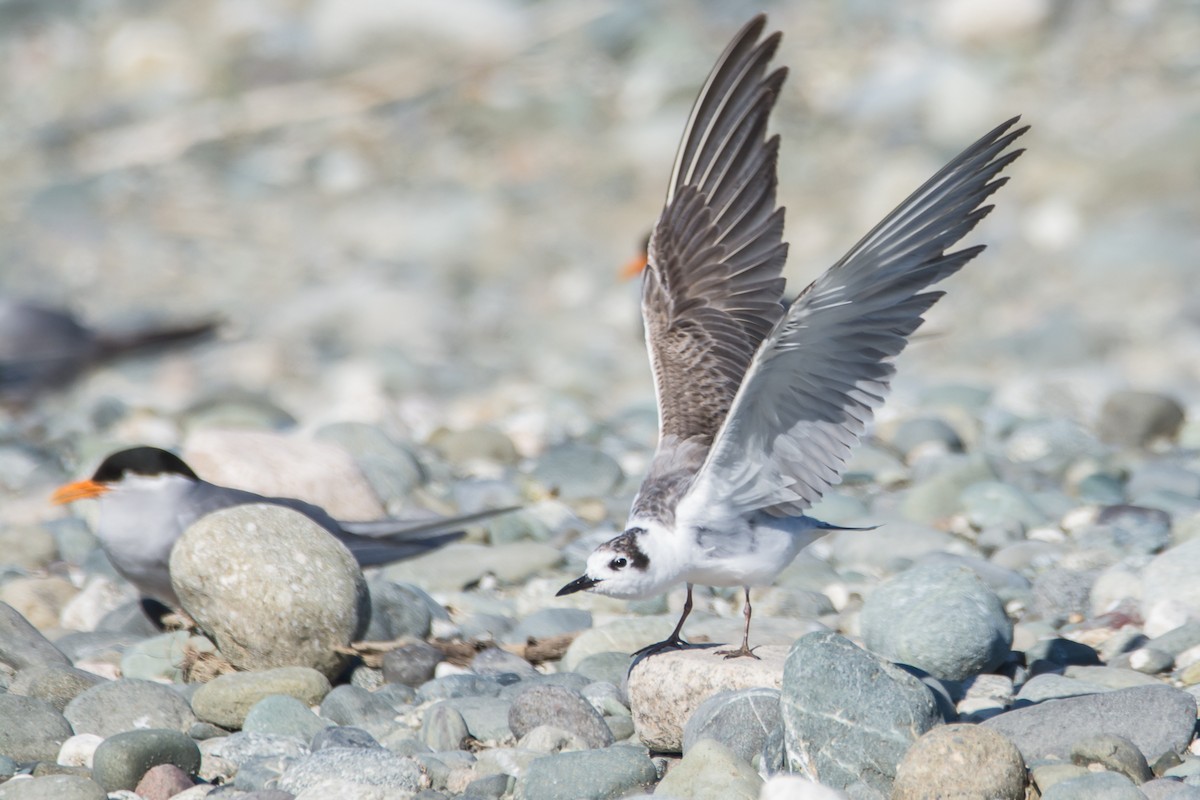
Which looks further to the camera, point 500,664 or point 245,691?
point 500,664

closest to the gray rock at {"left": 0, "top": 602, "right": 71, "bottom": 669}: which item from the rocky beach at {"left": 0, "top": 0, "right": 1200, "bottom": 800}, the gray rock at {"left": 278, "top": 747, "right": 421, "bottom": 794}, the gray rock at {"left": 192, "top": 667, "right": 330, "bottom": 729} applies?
the rocky beach at {"left": 0, "top": 0, "right": 1200, "bottom": 800}

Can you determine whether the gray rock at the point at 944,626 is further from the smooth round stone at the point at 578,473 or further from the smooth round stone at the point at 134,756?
the smooth round stone at the point at 578,473

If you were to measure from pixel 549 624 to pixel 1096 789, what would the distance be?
1.84m

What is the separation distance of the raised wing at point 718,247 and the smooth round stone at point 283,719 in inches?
45.0

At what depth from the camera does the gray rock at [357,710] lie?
3527 millimetres

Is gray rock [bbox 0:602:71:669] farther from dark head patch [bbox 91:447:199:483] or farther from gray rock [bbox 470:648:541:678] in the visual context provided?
gray rock [bbox 470:648:541:678]

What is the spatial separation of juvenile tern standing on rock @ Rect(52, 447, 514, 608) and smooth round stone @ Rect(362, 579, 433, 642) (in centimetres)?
17

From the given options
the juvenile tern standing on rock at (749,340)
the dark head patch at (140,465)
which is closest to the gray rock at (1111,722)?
the juvenile tern standing on rock at (749,340)

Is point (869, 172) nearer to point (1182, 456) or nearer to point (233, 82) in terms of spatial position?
point (1182, 456)

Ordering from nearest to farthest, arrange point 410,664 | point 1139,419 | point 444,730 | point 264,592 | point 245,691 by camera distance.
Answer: point 444,730, point 245,691, point 264,592, point 410,664, point 1139,419

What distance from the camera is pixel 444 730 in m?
3.38

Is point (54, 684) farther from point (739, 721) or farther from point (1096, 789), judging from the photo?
point (1096, 789)

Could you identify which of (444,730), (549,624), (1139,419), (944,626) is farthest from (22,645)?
(1139,419)

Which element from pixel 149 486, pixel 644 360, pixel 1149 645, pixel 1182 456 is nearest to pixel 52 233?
pixel 644 360
